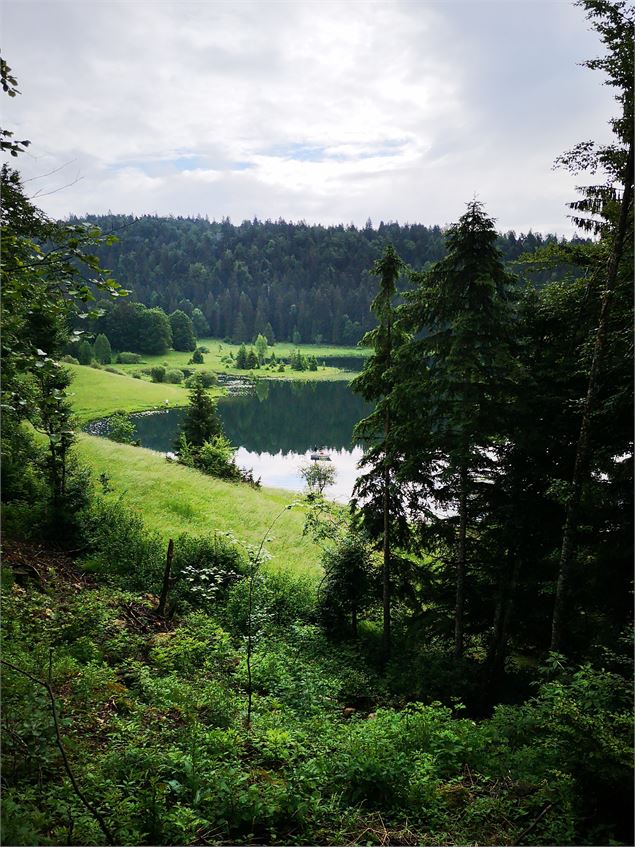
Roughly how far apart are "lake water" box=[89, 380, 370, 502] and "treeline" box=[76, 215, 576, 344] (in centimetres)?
4048

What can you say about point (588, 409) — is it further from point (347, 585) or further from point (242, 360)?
point (242, 360)

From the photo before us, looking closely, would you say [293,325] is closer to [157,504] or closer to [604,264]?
[157,504]

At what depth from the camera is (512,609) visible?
11.0 metres

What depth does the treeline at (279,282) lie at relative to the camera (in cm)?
13162

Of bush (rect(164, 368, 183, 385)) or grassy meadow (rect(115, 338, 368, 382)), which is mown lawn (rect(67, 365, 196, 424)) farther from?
grassy meadow (rect(115, 338, 368, 382))

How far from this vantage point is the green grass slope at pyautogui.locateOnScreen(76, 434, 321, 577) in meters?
20.2

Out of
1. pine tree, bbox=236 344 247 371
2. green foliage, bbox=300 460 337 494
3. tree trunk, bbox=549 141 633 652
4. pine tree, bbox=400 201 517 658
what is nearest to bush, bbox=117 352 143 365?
pine tree, bbox=236 344 247 371

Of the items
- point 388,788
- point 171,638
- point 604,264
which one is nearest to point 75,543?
point 171,638

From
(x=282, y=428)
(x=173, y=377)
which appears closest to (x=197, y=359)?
(x=173, y=377)

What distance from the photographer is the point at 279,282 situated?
17262cm

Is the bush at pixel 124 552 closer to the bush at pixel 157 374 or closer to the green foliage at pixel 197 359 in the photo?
the bush at pixel 157 374

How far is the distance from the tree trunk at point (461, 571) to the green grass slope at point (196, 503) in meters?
7.54

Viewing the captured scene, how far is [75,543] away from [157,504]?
867 centimetres

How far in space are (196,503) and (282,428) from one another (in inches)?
1514
